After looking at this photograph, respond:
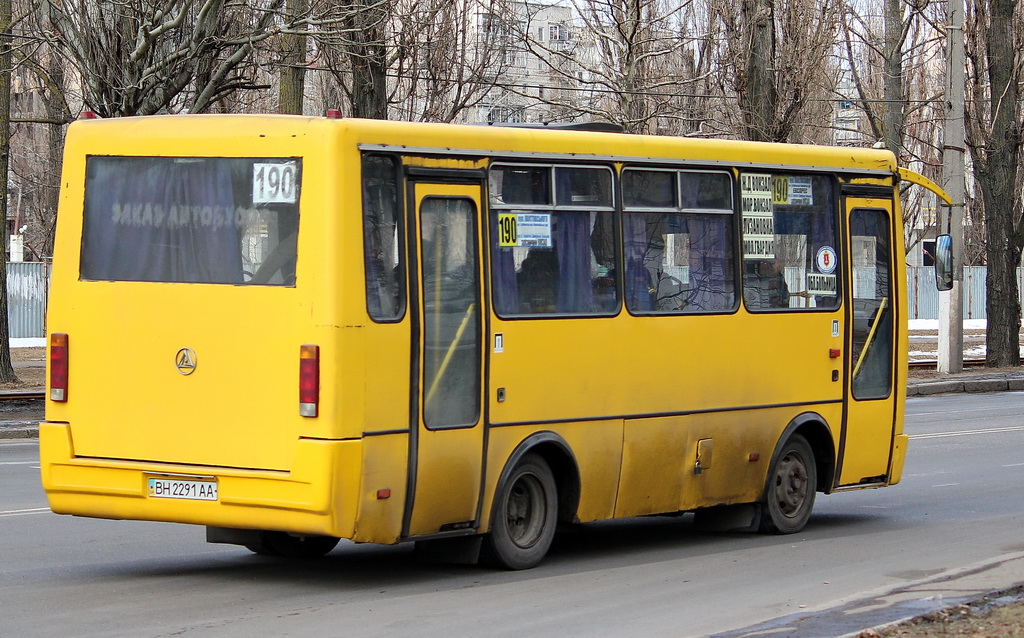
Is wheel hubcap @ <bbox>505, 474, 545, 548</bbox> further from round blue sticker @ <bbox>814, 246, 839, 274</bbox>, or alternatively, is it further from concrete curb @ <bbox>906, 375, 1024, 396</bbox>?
concrete curb @ <bbox>906, 375, 1024, 396</bbox>

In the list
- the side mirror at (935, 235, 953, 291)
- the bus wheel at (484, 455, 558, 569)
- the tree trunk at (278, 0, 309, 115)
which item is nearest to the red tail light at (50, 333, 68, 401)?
the bus wheel at (484, 455, 558, 569)

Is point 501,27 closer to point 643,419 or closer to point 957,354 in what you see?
point 957,354

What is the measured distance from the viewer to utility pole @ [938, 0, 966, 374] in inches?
1222

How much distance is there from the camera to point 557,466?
1002 cm

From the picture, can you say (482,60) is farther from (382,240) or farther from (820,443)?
(382,240)

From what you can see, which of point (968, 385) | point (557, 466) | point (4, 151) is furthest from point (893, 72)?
point (557, 466)

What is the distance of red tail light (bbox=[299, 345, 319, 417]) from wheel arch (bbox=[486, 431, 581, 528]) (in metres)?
1.51

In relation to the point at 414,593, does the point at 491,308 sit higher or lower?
higher

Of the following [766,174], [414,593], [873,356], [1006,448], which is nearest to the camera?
[414,593]

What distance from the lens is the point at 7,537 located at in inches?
422

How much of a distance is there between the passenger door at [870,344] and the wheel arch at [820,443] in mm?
129

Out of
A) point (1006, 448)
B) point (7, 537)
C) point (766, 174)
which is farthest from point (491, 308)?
point (1006, 448)

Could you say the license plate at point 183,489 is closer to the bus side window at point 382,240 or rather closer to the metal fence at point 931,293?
the bus side window at point 382,240

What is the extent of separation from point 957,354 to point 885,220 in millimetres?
20465
